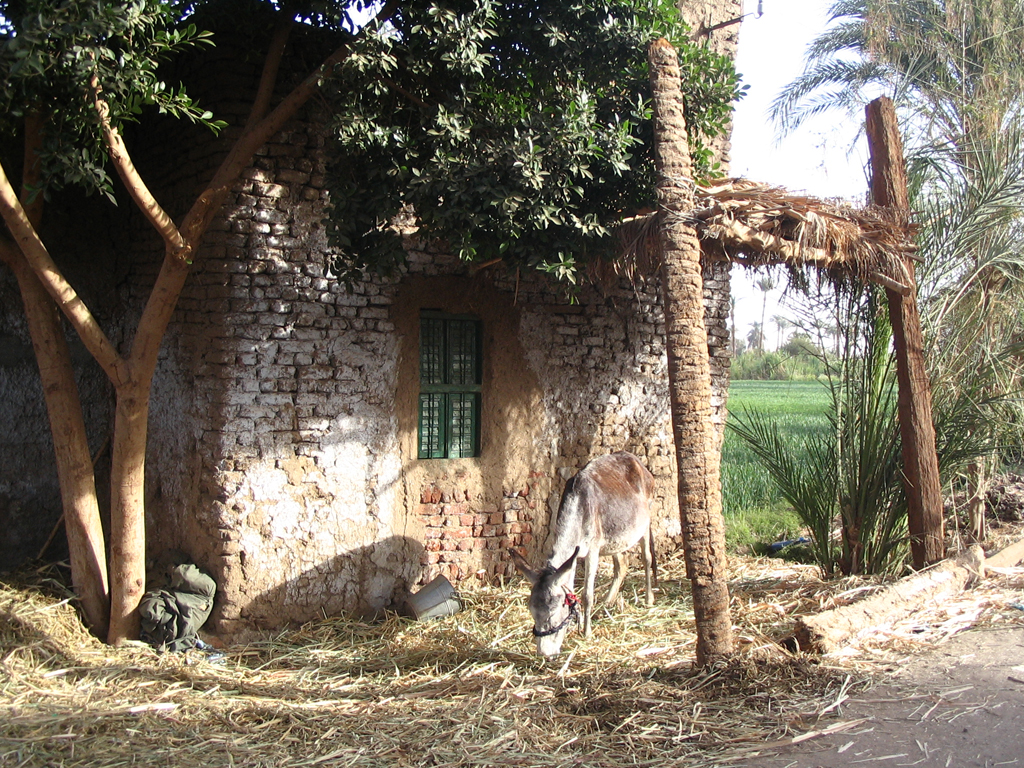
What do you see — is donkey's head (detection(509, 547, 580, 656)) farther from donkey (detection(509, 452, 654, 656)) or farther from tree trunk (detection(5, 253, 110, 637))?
tree trunk (detection(5, 253, 110, 637))

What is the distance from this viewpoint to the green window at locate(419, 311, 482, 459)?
A: 721cm

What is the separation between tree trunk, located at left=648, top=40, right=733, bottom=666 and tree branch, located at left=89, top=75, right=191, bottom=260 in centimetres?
322

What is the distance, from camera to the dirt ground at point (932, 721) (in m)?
4.23

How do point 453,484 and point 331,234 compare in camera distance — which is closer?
point 331,234

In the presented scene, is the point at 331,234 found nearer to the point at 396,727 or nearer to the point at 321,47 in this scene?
the point at 321,47

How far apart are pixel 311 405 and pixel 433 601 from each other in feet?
6.28

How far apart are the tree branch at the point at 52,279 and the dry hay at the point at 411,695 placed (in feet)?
6.34

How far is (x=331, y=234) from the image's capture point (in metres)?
5.54

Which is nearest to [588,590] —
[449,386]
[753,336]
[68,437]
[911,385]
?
[449,386]

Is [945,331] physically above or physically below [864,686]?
above

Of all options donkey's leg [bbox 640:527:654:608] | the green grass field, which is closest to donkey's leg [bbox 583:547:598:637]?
donkey's leg [bbox 640:527:654:608]

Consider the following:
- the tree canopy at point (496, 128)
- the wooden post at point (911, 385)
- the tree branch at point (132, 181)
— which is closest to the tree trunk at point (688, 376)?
the tree canopy at point (496, 128)

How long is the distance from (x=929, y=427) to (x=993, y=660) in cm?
235

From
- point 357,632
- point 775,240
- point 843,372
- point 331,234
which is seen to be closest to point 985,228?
point 843,372
